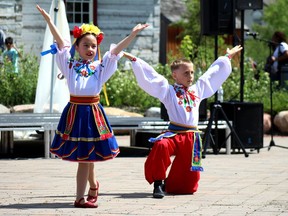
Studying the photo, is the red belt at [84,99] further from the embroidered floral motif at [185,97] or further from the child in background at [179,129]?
the embroidered floral motif at [185,97]

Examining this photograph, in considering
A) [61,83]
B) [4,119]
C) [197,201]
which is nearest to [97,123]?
[197,201]

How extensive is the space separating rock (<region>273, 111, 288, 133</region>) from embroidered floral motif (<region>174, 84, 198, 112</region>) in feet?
33.3

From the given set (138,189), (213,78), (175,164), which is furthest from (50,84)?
(175,164)

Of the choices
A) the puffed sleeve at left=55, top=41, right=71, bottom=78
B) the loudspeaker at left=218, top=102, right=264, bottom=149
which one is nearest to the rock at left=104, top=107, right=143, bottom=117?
the loudspeaker at left=218, top=102, right=264, bottom=149

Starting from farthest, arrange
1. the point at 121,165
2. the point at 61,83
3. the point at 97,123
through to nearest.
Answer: the point at 61,83, the point at 121,165, the point at 97,123

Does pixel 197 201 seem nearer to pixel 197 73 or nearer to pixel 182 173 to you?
pixel 182 173

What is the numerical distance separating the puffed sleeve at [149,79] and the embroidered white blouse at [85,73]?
68 centimetres

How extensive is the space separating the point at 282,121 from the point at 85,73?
11.4 meters

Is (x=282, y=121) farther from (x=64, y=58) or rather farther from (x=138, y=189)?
(x=64, y=58)

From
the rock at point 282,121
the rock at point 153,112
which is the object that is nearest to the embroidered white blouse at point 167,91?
the rock at point 153,112

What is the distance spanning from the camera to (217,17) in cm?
1552

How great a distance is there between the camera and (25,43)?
83.6 feet

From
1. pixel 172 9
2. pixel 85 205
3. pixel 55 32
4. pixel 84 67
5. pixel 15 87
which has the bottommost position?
pixel 85 205

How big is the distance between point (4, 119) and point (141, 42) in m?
12.5
